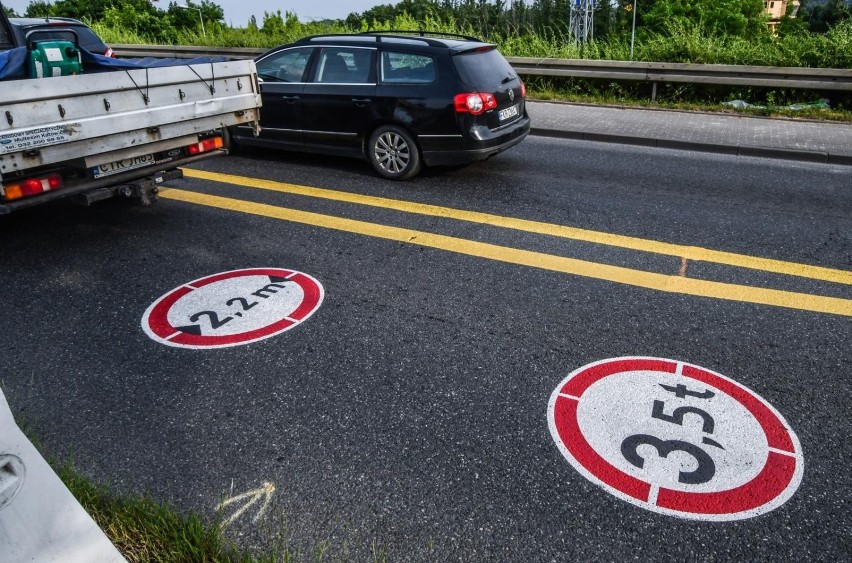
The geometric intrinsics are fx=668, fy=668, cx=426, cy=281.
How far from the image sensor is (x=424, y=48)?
7988 millimetres

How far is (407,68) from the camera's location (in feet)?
26.4

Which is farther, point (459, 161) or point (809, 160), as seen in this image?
point (809, 160)

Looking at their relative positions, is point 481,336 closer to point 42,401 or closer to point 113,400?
point 113,400

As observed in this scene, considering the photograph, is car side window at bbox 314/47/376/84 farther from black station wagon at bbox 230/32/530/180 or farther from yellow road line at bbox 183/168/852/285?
yellow road line at bbox 183/168/852/285

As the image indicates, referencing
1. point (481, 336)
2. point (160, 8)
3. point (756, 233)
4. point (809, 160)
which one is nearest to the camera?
point (481, 336)

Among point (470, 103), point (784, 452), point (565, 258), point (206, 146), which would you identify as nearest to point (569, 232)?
point (565, 258)

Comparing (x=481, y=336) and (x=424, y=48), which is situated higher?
(x=424, y=48)

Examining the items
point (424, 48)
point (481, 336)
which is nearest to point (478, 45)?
point (424, 48)

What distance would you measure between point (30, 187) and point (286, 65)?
4.51m

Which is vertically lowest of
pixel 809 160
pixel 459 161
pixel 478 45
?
pixel 809 160

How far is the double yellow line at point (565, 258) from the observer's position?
5098 mm

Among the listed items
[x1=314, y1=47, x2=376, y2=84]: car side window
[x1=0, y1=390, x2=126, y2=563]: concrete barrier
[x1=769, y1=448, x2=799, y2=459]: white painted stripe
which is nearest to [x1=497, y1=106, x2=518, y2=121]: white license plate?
[x1=314, y1=47, x2=376, y2=84]: car side window

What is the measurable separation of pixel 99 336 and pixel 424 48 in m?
5.13

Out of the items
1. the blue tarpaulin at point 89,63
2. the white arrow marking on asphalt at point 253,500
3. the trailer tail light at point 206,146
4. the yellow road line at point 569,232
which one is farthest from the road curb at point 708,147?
the white arrow marking on asphalt at point 253,500
